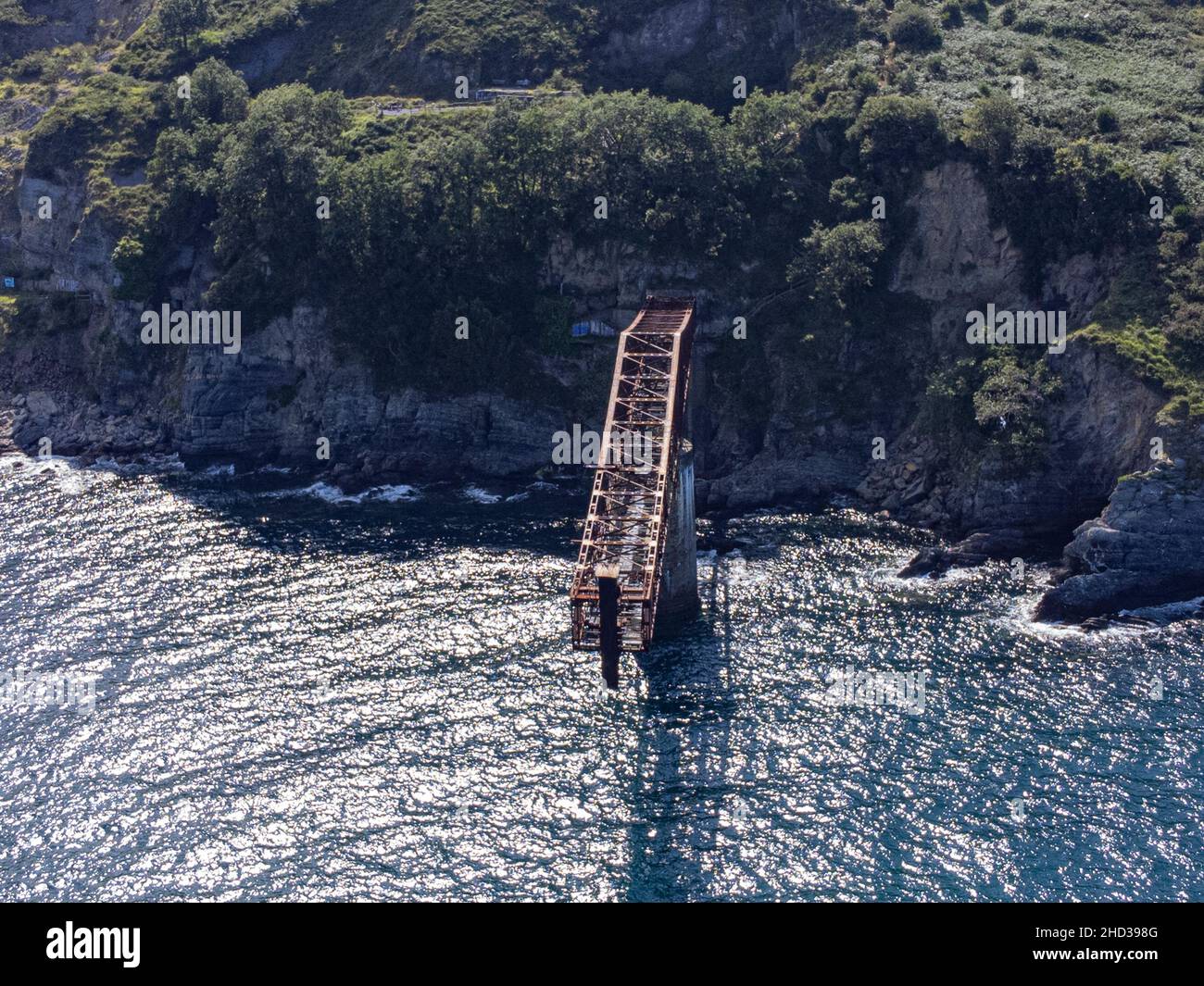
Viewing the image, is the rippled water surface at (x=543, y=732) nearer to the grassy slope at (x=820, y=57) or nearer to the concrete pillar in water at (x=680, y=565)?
the concrete pillar in water at (x=680, y=565)

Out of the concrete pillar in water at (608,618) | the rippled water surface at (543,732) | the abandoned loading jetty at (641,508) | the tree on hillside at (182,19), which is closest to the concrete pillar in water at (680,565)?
the abandoned loading jetty at (641,508)

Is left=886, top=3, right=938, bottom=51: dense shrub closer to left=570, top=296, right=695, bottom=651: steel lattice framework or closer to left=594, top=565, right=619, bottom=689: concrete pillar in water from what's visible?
left=570, top=296, right=695, bottom=651: steel lattice framework

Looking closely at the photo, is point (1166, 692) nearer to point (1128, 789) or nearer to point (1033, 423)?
point (1128, 789)

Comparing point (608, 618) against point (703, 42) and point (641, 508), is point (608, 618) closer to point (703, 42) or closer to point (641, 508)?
point (641, 508)

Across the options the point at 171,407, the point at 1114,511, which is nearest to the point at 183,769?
the point at 171,407

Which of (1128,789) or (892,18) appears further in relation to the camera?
(892,18)

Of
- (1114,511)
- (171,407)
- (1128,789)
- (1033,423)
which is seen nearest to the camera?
(1128,789)

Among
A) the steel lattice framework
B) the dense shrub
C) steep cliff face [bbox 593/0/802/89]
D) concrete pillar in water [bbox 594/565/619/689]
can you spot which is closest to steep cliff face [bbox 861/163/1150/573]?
the steel lattice framework
